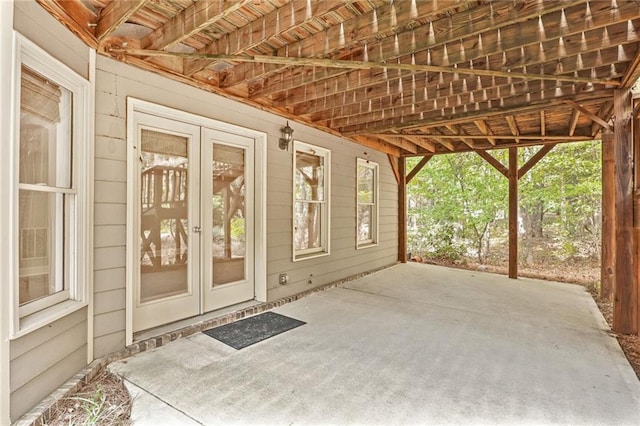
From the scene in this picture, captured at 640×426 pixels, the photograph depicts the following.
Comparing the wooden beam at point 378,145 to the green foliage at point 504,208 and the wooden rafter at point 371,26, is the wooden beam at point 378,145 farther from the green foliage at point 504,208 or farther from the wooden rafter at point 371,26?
the wooden rafter at point 371,26

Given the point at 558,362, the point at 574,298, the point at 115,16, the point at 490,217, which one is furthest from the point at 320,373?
the point at 490,217

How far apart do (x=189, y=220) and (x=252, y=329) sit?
134 cm

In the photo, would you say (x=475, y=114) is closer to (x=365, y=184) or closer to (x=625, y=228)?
(x=625, y=228)

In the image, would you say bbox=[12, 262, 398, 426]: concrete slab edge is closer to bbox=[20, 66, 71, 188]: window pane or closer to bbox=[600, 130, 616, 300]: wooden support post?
bbox=[20, 66, 71, 188]: window pane

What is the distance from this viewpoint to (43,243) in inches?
78.5

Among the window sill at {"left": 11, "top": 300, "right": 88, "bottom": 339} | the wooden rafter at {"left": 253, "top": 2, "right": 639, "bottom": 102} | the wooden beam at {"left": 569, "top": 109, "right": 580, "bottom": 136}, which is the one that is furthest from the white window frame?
the wooden beam at {"left": 569, "top": 109, "right": 580, "bottom": 136}

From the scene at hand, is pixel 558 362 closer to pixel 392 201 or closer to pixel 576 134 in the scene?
pixel 576 134

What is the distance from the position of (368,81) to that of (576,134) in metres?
4.50

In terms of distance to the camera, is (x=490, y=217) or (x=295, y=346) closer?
(x=295, y=346)

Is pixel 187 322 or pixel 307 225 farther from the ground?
pixel 307 225

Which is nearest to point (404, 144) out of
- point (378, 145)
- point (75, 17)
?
point (378, 145)

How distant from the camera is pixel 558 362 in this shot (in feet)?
8.31

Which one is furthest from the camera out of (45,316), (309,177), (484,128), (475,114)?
(484,128)

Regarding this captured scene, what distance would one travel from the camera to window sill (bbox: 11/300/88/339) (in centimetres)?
170
